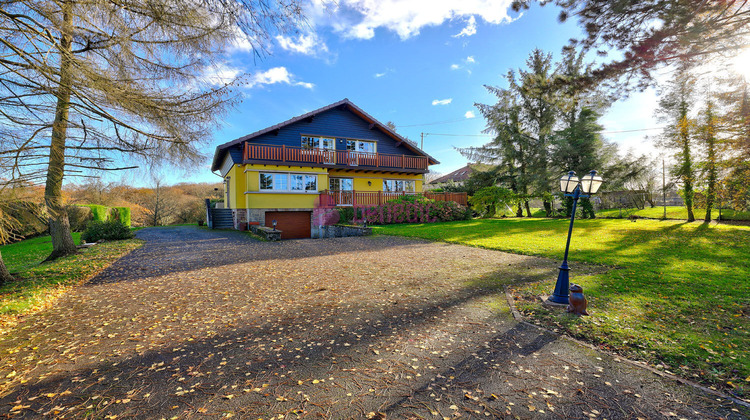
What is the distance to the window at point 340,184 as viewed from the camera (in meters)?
19.6

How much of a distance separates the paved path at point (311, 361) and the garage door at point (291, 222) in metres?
12.0

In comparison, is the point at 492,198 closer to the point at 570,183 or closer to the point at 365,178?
the point at 365,178

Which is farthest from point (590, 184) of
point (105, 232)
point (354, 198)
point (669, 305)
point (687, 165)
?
point (105, 232)

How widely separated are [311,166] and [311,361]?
15980 millimetres

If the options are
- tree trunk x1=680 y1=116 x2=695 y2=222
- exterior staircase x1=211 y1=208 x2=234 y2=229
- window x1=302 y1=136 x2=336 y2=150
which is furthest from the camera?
exterior staircase x1=211 y1=208 x2=234 y2=229

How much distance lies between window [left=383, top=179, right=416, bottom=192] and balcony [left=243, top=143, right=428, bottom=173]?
136cm

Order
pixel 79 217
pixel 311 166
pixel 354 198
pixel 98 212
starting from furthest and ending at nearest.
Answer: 1. pixel 98 212
2. pixel 311 166
3. pixel 79 217
4. pixel 354 198

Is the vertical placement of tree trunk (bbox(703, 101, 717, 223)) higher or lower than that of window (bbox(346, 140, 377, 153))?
lower

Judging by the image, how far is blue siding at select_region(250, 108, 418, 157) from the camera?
17.9 meters

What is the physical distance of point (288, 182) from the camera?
57.9 feet

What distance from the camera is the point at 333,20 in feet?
11.4

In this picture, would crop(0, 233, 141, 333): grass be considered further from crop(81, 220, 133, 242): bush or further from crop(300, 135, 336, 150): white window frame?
crop(300, 135, 336, 150): white window frame

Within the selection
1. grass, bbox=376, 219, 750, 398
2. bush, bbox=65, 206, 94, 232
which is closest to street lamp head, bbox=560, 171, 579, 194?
grass, bbox=376, 219, 750, 398

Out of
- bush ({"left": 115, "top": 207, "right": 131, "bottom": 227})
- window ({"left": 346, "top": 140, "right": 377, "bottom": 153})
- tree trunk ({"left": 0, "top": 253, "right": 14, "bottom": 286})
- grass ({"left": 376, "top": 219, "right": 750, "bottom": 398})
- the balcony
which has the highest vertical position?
window ({"left": 346, "top": 140, "right": 377, "bottom": 153})
